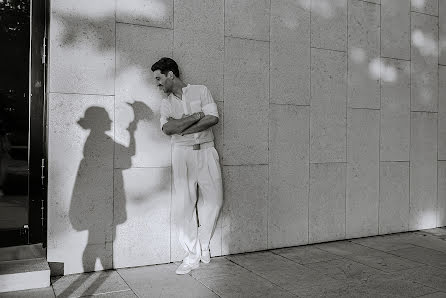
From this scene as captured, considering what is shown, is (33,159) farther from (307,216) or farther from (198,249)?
(307,216)

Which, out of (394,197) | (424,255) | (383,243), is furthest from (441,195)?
(424,255)

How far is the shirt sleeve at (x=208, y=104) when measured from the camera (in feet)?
16.1

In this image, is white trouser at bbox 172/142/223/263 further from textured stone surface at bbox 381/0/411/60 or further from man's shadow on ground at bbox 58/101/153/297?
textured stone surface at bbox 381/0/411/60

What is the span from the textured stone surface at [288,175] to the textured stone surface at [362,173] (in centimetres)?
82

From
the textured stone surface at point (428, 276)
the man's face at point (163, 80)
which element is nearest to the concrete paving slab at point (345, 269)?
the textured stone surface at point (428, 276)

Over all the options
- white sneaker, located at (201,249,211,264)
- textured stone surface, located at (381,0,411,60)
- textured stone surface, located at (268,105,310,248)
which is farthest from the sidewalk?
textured stone surface, located at (381,0,411,60)

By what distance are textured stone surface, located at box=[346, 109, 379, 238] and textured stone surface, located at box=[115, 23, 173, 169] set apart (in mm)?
2943

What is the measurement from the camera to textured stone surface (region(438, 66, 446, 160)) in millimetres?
7387

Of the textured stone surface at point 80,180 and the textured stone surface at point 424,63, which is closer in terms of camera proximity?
the textured stone surface at point 80,180

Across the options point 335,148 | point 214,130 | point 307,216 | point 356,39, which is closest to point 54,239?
point 214,130

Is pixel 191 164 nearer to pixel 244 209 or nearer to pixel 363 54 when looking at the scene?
pixel 244 209

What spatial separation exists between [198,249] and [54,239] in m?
1.63

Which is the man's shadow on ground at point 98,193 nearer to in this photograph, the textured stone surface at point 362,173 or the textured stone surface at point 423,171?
the textured stone surface at point 362,173

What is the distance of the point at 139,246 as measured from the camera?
504 centimetres
